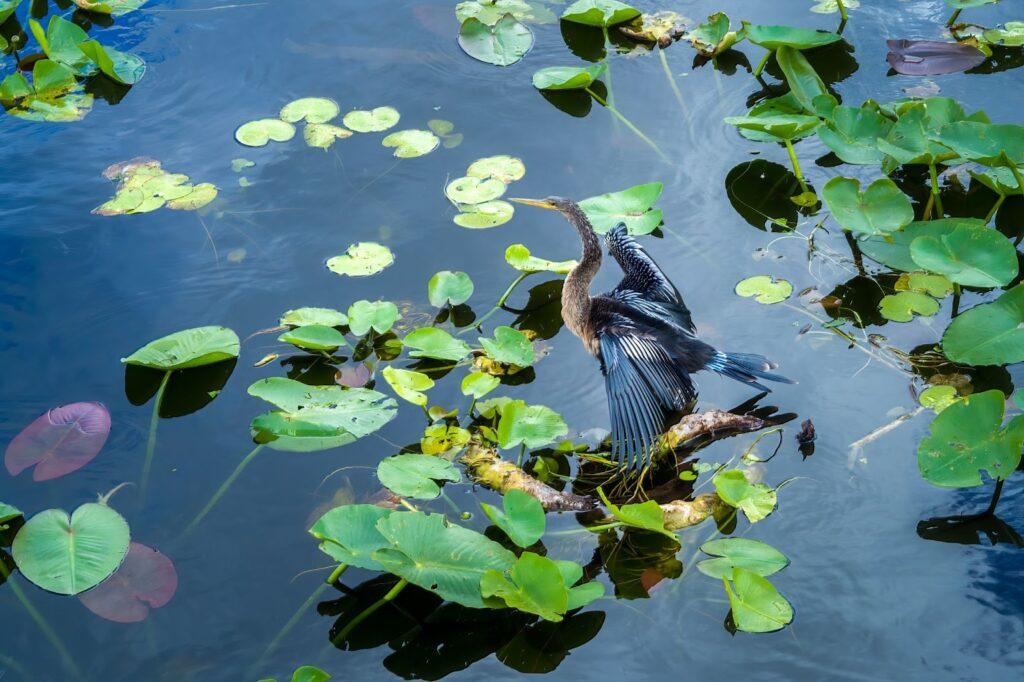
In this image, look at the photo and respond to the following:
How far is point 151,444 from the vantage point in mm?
3072

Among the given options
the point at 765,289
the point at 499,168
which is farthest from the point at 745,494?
the point at 499,168

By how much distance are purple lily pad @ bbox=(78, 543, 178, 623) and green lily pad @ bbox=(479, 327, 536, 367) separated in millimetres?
1200

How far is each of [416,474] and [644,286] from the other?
115 cm

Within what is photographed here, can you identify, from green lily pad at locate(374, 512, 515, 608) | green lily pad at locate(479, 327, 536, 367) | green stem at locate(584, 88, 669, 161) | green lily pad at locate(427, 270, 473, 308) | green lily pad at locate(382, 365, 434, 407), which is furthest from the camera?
green stem at locate(584, 88, 669, 161)

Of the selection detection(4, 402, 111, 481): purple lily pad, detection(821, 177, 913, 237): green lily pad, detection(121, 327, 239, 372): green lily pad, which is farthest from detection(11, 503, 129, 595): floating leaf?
detection(821, 177, 913, 237): green lily pad

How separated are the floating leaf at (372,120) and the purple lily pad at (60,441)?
1.81 m

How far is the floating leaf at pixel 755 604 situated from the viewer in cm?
248

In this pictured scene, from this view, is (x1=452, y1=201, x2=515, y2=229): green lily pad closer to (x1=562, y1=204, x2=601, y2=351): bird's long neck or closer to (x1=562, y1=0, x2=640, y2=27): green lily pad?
(x1=562, y1=204, x2=601, y2=351): bird's long neck

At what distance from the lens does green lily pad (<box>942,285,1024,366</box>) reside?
9.87 ft

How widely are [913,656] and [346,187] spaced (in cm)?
280

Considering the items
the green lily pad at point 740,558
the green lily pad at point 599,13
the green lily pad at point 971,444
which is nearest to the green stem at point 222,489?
the green lily pad at point 740,558

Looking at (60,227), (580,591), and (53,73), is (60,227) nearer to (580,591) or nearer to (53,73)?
(53,73)

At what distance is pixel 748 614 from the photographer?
2490mm

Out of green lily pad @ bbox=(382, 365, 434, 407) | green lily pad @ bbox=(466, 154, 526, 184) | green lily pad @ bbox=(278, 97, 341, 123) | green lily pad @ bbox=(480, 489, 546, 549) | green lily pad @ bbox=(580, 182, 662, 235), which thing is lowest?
green lily pad @ bbox=(382, 365, 434, 407)
